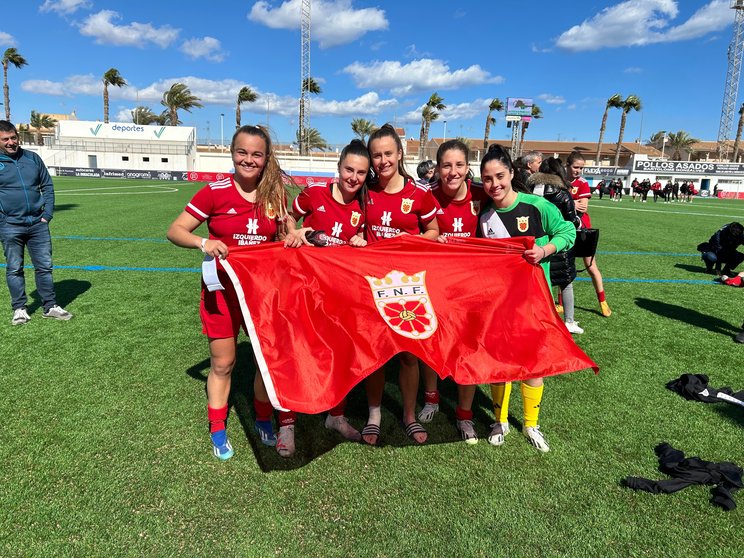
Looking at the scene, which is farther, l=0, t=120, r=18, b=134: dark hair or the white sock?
l=0, t=120, r=18, b=134: dark hair

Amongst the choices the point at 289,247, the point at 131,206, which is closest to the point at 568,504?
A: the point at 289,247

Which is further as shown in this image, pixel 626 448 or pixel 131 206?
pixel 131 206

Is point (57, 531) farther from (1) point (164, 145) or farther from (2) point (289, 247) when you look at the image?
(1) point (164, 145)

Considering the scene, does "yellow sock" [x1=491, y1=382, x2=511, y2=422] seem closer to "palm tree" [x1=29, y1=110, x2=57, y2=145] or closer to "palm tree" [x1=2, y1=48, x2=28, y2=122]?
"palm tree" [x1=2, y1=48, x2=28, y2=122]

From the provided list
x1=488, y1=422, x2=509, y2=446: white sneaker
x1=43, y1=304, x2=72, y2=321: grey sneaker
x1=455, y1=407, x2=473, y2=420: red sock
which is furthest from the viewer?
x1=43, y1=304, x2=72, y2=321: grey sneaker

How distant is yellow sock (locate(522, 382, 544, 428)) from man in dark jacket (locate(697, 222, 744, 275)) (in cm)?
791

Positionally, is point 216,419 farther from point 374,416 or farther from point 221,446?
point 374,416

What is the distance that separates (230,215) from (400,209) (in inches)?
46.8

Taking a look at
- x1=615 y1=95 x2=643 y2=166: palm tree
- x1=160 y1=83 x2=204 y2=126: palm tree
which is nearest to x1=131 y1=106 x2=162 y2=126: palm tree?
x1=160 y1=83 x2=204 y2=126: palm tree

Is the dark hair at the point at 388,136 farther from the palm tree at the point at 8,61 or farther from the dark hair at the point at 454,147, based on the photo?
the palm tree at the point at 8,61

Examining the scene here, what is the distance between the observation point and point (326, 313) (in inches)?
121

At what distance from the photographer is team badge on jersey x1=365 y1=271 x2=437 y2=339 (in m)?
3.13

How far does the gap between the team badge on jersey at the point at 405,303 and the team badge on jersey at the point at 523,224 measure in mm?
823

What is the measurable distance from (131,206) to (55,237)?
8.57m
